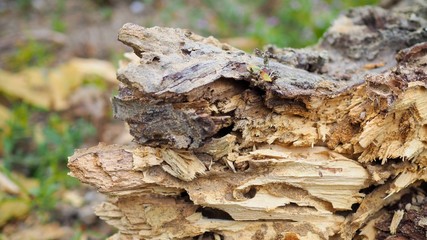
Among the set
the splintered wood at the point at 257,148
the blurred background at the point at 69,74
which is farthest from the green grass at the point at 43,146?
the splintered wood at the point at 257,148

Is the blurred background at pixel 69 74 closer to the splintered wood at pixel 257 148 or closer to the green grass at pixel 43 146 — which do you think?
the green grass at pixel 43 146

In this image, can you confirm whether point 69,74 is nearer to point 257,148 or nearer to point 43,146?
point 43,146

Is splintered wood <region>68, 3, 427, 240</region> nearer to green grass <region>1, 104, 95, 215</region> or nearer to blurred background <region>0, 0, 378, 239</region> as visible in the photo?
blurred background <region>0, 0, 378, 239</region>

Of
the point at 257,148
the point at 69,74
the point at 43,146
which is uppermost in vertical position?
the point at 69,74

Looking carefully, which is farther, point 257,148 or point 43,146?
point 43,146

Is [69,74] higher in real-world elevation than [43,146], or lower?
higher

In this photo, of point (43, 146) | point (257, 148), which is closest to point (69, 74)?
point (43, 146)

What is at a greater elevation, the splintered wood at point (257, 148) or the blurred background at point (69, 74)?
the blurred background at point (69, 74)
